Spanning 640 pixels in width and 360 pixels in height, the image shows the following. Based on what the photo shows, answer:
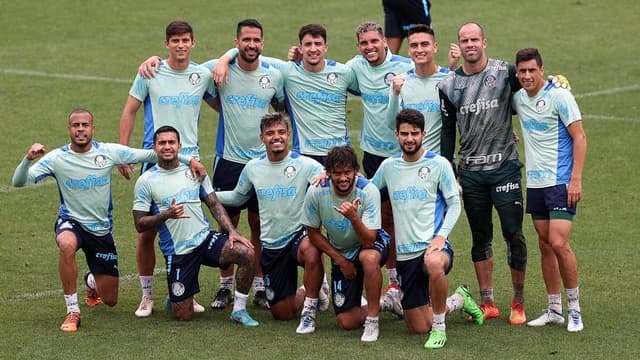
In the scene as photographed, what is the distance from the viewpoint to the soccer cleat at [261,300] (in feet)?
39.2

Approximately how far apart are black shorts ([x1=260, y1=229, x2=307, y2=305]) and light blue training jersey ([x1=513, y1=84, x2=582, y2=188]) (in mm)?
1985

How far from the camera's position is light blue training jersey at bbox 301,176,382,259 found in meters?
10.9

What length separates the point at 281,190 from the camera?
11.5 metres

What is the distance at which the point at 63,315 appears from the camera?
11469mm

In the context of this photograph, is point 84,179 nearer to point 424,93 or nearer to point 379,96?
point 379,96

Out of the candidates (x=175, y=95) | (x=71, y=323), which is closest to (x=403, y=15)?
(x=175, y=95)

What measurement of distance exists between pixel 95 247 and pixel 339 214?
208 centimetres

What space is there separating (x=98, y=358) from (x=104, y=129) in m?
8.40

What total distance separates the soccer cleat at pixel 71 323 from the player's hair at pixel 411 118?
2.96 metres

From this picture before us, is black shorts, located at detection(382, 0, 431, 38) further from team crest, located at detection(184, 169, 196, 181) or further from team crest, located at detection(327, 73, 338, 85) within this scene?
team crest, located at detection(184, 169, 196, 181)

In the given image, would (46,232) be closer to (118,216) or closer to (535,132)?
(118,216)

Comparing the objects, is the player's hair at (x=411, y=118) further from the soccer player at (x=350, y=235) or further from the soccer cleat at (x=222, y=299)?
the soccer cleat at (x=222, y=299)

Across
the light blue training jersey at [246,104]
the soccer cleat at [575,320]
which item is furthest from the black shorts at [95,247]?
the soccer cleat at [575,320]

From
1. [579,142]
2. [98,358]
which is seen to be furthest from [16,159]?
[579,142]
